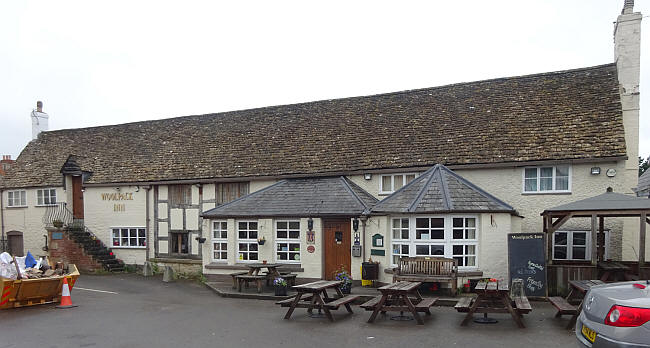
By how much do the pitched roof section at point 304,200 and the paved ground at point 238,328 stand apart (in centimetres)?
346

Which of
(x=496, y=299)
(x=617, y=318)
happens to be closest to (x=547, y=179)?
(x=496, y=299)

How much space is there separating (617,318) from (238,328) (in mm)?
7097

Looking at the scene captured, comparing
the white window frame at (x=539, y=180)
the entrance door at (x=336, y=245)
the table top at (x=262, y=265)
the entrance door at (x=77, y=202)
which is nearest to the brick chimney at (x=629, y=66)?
the white window frame at (x=539, y=180)

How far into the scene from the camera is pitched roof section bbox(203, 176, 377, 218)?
15305 millimetres


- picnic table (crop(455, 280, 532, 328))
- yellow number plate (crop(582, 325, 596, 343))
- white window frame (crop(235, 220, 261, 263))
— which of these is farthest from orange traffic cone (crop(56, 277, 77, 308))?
yellow number plate (crop(582, 325, 596, 343))

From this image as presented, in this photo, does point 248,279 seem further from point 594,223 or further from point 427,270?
point 594,223

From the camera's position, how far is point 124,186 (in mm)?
21234

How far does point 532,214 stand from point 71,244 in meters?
18.3

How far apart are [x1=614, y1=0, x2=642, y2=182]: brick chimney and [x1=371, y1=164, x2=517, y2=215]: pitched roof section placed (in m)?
4.84

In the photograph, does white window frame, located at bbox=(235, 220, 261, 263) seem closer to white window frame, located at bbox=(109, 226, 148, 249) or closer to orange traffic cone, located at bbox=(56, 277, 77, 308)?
orange traffic cone, located at bbox=(56, 277, 77, 308)

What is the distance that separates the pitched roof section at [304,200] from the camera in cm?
1530

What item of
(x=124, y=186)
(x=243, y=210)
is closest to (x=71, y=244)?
(x=124, y=186)

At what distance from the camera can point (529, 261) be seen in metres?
12.2

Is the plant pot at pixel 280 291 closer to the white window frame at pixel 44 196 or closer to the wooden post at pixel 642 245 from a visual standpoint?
the wooden post at pixel 642 245
